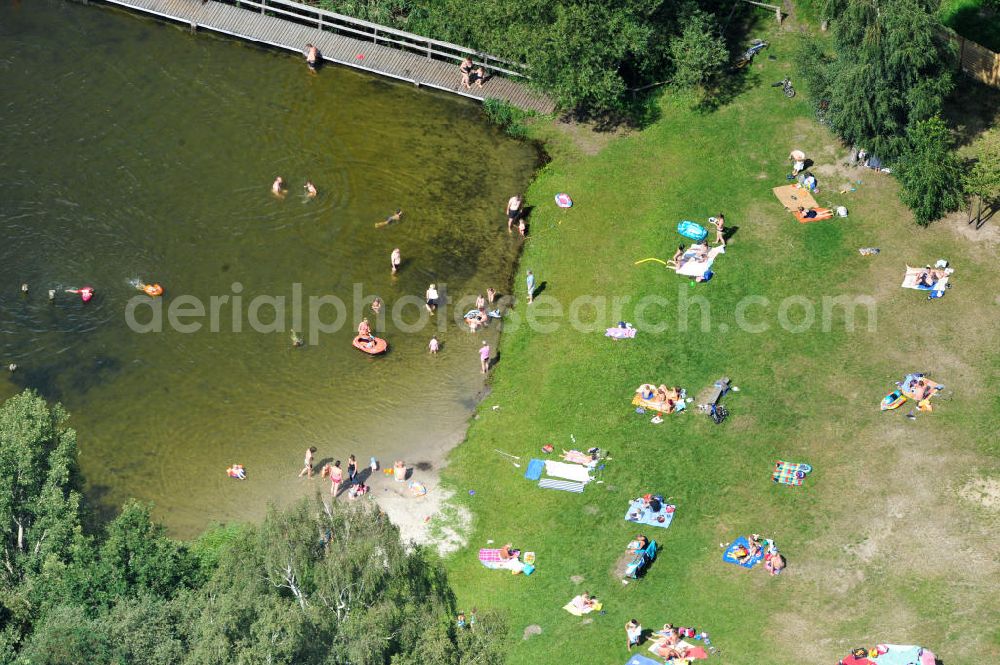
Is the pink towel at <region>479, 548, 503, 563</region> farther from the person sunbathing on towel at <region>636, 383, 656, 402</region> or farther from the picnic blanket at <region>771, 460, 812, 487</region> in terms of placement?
the picnic blanket at <region>771, 460, 812, 487</region>

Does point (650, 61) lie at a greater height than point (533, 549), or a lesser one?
greater

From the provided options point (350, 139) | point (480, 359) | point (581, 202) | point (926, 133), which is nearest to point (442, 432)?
point (480, 359)

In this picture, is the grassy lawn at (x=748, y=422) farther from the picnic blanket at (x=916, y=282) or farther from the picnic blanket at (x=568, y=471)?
the picnic blanket at (x=568, y=471)

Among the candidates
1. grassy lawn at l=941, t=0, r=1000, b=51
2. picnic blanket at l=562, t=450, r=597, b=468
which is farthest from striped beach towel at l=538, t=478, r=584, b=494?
grassy lawn at l=941, t=0, r=1000, b=51

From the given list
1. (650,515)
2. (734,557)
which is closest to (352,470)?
(650,515)

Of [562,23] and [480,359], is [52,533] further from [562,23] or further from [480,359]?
[562,23]

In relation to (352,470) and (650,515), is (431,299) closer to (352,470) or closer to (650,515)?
(352,470)

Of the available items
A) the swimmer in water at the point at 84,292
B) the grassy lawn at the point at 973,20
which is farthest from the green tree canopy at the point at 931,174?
the swimmer in water at the point at 84,292
